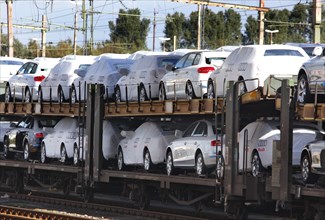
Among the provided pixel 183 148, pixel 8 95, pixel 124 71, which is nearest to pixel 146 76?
pixel 124 71

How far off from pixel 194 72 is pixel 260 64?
3321 millimetres

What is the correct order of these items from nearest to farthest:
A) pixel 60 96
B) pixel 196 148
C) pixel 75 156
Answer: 1. pixel 196 148
2. pixel 75 156
3. pixel 60 96

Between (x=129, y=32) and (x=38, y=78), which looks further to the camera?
(x=129, y=32)

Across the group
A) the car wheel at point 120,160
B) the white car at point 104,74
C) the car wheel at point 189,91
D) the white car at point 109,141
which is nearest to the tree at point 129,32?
the white car at point 104,74

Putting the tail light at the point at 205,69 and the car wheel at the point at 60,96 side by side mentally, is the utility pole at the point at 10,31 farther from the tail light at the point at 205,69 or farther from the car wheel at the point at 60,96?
the tail light at the point at 205,69

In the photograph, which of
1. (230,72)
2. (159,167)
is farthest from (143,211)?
(230,72)

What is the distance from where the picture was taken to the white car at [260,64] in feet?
71.9

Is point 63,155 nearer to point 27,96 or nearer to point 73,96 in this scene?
point 73,96

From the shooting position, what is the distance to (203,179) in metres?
23.4

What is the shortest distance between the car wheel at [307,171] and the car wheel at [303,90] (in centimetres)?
115

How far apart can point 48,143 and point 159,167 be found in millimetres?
5931

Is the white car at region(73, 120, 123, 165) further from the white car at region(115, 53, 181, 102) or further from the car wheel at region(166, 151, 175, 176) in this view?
the car wheel at region(166, 151, 175, 176)

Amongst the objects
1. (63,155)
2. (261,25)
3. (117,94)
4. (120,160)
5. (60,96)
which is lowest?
(63,155)

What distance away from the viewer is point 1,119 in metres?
39.1
